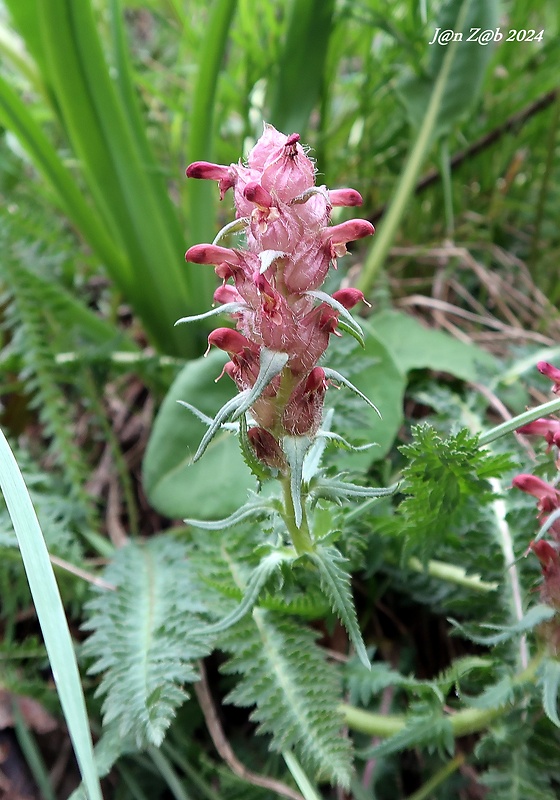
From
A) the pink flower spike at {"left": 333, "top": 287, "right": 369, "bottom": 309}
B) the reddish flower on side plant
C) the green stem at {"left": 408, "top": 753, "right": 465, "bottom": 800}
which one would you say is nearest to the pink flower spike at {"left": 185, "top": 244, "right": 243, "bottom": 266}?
the reddish flower on side plant

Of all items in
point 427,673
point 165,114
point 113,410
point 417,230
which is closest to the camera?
point 427,673

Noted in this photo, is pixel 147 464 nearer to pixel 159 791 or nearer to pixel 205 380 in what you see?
pixel 205 380

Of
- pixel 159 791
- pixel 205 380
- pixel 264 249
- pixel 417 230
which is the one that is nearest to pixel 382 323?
pixel 205 380

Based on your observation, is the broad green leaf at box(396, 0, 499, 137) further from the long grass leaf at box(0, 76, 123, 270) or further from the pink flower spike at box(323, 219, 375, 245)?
the pink flower spike at box(323, 219, 375, 245)

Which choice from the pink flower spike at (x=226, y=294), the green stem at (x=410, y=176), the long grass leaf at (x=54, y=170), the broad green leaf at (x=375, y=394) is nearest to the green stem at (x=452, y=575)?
the broad green leaf at (x=375, y=394)

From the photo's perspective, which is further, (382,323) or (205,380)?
(382,323)

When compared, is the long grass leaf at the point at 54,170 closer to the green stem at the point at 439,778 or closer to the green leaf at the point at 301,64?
the green leaf at the point at 301,64
